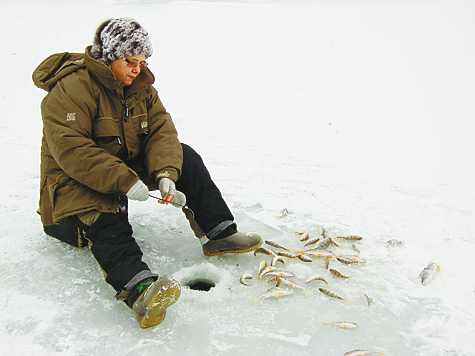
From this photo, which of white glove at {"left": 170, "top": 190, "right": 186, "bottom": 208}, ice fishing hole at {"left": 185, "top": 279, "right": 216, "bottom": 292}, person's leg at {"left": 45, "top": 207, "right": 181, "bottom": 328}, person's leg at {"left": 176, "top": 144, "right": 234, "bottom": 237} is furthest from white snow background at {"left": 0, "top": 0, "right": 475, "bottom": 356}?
white glove at {"left": 170, "top": 190, "right": 186, "bottom": 208}

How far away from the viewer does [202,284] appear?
295cm

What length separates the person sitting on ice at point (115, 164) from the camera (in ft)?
8.23

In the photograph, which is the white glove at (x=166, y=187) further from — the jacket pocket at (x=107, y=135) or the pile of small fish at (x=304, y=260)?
the pile of small fish at (x=304, y=260)

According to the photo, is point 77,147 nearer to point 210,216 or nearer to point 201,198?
point 201,198

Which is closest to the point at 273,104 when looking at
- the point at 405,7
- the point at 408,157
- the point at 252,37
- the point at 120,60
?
the point at 408,157

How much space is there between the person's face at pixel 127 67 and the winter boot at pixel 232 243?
1.32 meters

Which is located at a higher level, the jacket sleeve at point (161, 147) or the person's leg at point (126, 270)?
the jacket sleeve at point (161, 147)

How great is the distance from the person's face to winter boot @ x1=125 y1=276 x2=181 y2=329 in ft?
4.61

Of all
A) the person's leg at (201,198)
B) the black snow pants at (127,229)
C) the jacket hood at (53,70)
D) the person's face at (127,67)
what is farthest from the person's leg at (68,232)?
the person's face at (127,67)

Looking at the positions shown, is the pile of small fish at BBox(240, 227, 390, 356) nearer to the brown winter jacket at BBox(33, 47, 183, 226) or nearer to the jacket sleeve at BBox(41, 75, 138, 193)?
the brown winter jacket at BBox(33, 47, 183, 226)

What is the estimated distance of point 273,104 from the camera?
8.36 m

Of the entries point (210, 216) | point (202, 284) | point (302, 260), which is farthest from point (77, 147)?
point (302, 260)

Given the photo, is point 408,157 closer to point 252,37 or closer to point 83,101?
point 83,101

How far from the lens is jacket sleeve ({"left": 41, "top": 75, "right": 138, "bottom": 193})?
2.54m
